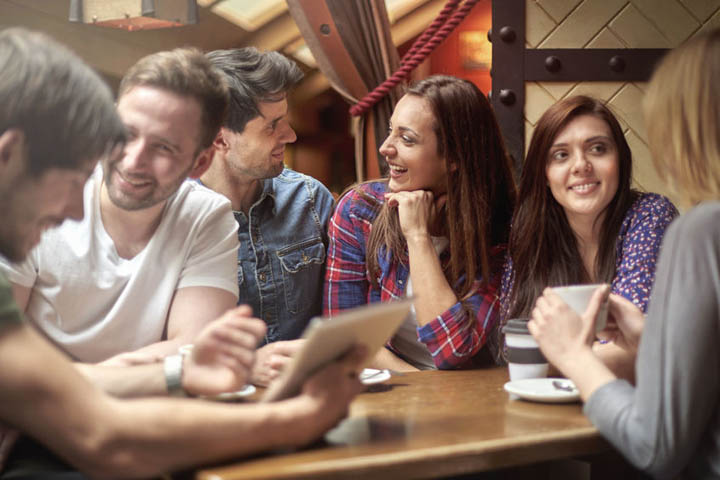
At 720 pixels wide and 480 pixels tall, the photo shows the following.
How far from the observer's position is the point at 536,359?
4.90 ft

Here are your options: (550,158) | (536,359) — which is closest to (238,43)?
(550,158)

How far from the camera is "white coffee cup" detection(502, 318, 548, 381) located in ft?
4.88

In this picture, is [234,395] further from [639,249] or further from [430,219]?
[639,249]

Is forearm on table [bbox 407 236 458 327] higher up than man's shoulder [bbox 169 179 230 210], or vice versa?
man's shoulder [bbox 169 179 230 210]

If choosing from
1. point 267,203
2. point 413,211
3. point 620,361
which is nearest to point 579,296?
point 620,361

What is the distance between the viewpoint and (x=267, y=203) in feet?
7.40

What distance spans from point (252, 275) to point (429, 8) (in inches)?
158

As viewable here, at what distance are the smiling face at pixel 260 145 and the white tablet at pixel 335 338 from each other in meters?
1.18

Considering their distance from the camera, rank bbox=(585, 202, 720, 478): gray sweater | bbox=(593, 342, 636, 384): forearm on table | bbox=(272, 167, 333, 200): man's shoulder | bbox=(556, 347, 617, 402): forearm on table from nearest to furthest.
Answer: bbox=(585, 202, 720, 478): gray sweater, bbox=(556, 347, 617, 402): forearm on table, bbox=(593, 342, 636, 384): forearm on table, bbox=(272, 167, 333, 200): man's shoulder

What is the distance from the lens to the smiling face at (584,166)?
1.87 m

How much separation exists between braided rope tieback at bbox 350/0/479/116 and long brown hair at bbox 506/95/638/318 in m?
0.82

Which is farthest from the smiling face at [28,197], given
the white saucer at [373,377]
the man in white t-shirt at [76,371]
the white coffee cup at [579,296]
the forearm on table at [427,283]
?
the forearm on table at [427,283]

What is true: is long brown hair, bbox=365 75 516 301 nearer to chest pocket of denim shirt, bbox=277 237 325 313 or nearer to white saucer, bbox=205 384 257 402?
chest pocket of denim shirt, bbox=277 237 325 313

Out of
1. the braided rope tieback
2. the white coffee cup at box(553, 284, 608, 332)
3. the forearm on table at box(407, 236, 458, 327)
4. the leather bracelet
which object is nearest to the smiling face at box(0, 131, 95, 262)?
the leather bracelet
